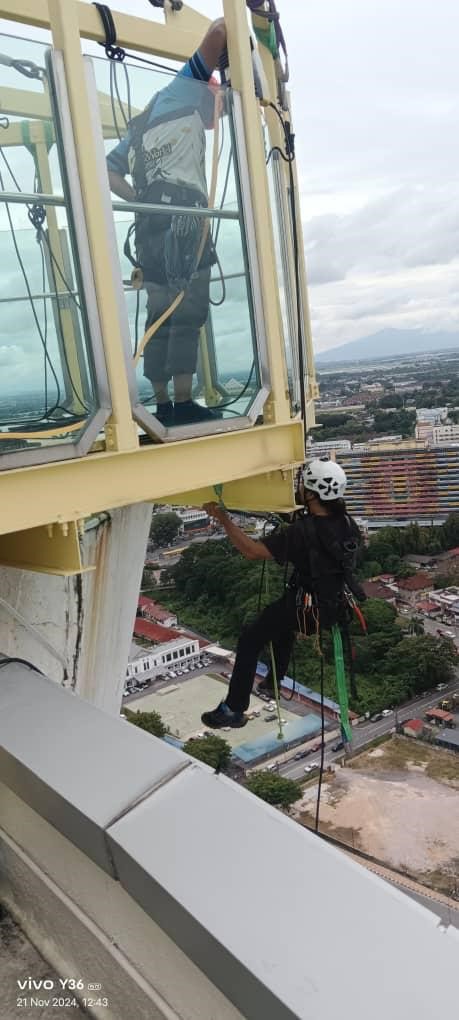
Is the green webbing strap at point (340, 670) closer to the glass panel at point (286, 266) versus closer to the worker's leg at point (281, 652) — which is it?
the worker's leg at point (281, 652)

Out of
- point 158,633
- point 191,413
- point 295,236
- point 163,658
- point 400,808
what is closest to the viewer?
point 191,413

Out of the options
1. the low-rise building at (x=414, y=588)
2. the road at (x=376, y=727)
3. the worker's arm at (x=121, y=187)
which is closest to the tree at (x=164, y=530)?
the low-rise building at (x=414, y=588)

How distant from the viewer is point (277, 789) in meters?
27.1

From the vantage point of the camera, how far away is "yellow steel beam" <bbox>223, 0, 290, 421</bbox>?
3.34 meters

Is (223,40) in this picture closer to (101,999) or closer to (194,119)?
(194,119)

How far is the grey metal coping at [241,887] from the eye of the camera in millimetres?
1438

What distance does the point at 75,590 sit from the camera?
4164 millimetres

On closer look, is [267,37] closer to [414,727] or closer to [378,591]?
[414,727]

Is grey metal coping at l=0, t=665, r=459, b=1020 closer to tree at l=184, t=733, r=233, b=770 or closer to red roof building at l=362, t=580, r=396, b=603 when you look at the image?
tree at l=184, t=733, r=233, b=770

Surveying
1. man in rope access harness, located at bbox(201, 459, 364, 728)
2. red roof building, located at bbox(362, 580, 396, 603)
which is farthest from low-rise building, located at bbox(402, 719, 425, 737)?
man in rope access harness, located at bbox(201, 459, 364, 728)

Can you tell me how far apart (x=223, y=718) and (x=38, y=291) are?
289cm

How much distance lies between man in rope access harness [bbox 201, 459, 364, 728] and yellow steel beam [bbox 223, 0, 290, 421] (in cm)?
72

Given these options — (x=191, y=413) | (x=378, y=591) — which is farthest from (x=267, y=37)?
(x=378, y=591)

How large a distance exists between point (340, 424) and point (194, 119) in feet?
301
